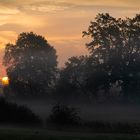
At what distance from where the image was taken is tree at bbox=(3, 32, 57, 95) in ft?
332

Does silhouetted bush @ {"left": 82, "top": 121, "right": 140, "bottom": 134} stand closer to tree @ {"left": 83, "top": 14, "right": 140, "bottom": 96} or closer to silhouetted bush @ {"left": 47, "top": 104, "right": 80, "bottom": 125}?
silhouetted bush @ {"left": 47, "top": 104, "right": 80, "bottom": 125}

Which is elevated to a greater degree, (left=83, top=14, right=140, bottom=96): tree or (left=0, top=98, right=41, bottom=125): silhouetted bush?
(left=83, top=14, right=140, bottom=96): tree

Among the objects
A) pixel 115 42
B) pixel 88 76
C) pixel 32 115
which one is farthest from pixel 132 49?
pixel 32 115

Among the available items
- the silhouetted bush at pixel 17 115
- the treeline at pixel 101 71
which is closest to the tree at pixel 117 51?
the treeline at pixel 101 71

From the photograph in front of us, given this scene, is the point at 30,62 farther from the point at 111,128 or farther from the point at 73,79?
the point at 111,128

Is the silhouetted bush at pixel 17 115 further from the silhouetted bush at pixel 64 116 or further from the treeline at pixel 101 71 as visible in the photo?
the treeline at pixel 101 71

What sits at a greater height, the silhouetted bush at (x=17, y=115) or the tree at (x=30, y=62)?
the tree at (x=30, y=62)

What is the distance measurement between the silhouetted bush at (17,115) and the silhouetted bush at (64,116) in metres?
2.14

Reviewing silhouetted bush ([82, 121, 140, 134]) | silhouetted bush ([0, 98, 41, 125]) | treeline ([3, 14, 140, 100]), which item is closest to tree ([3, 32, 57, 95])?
treeline ([3, 14, 140, 100])

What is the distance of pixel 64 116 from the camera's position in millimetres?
63281

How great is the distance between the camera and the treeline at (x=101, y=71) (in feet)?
305

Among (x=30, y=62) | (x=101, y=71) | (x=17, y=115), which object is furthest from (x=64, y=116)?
(x=30, y=62)

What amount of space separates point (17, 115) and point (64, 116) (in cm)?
587

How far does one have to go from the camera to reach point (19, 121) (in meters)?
64.1
